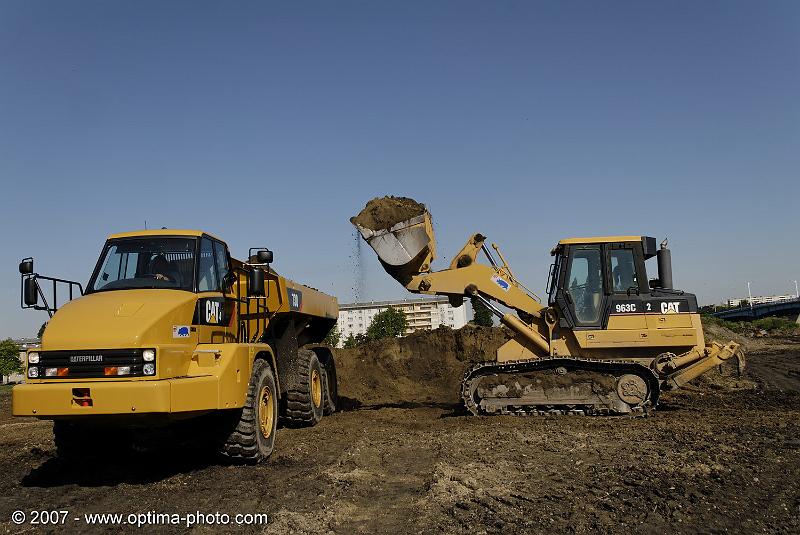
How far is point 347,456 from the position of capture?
8672 mm

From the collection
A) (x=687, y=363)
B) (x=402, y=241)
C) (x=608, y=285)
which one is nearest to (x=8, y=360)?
(x=402, y=241)

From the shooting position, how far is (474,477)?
721cm

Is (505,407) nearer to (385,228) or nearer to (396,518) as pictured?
(385,228)

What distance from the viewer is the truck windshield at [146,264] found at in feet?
27.1

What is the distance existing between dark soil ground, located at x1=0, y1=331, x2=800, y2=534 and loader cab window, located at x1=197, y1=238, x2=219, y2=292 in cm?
219

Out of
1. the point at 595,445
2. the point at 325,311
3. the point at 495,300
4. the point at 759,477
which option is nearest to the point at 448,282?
the point at 495,300

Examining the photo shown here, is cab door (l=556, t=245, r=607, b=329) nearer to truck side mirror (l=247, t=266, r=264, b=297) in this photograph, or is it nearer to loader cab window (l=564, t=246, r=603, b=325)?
loader cab window (l=564, t=246, r=603, b=325)

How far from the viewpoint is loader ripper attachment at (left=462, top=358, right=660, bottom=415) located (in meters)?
11.9

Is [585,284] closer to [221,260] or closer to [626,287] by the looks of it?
[626,287]

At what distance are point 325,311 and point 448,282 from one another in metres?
2.59

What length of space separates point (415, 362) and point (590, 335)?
9806mm

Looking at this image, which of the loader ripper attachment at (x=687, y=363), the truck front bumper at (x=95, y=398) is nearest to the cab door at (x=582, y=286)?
the loader ripper attachment at (x=687, y=363)

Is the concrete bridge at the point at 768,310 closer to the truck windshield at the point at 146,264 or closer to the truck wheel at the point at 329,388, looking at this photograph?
the truck wheel at the point at 329,388

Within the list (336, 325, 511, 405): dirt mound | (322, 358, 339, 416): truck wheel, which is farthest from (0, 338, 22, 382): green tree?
(322, 358, 339, 416): truck wheel
